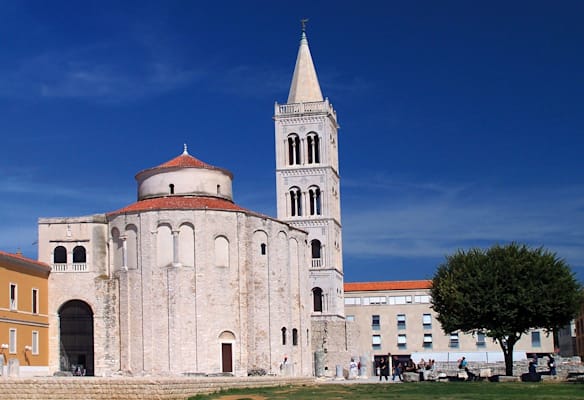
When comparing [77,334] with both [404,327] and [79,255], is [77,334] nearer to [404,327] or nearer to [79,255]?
[79,255]

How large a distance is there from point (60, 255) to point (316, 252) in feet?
74.9

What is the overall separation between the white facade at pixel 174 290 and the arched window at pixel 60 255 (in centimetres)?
6

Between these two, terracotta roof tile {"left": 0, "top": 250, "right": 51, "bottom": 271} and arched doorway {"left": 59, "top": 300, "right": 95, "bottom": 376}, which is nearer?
terracotta roof tile {"left": 0, "top": 250, "right": 51, "bottom": 271}

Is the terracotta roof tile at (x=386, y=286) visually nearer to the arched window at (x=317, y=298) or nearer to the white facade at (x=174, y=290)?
the arched window at (x=317, y=298)

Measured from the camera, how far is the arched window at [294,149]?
257 ft

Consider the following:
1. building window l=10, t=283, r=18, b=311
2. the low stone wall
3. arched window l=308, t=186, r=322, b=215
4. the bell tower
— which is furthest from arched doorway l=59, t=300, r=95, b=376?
the low stone wall

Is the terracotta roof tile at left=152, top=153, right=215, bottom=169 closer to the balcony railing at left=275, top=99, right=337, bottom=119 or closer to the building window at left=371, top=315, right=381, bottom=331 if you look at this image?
the balcony railing at left=275, top=99, right=337, bottom=119

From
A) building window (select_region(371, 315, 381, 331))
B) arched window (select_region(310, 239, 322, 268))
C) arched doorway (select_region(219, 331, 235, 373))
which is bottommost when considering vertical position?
arched doorway (select_region(219, 331, 235, 373))

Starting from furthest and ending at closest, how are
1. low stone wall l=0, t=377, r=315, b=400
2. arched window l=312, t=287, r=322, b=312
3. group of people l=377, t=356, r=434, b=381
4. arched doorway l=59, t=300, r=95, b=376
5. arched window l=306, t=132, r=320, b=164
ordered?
arched window l=306, t=132, r=320, b=164 < arched window l=312, t=287, r=322, b=312 < arched doorway l=59, t=300, r=95, b=376 < group of people l=377, t=356, r=434, b=381 < low stone wall l=0, t=377, r=315, b=400

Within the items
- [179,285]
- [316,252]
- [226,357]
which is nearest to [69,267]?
[179,285]

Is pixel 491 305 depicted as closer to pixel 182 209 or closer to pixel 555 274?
pixel 555 274

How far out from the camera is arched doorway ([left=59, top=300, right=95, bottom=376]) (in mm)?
60562

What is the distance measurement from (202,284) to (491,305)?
56.2ft

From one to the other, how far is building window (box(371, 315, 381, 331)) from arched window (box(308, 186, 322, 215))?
23.4 meters
